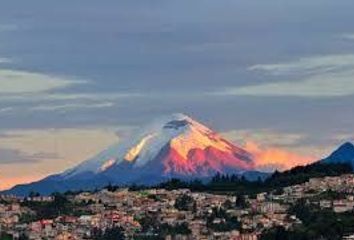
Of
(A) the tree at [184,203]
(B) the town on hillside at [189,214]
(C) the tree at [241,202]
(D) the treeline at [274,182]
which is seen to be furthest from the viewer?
(D) the treeline at [274,182]

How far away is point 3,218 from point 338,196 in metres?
33.7

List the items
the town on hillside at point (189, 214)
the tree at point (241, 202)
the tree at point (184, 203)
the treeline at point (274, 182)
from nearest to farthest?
1. the town on hillside at point (189, 214)
2. the tree at point (241, 202)
3. the tree at point (184, 203)
4. the treeline at point (274, 182)

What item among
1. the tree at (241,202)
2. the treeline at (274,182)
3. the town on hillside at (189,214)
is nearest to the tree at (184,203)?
the town on hillside at (189,214)

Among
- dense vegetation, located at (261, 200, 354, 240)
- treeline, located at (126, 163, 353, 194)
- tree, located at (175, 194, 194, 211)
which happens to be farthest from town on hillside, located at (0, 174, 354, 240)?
treeline, located at (126, 163, 353, 194)

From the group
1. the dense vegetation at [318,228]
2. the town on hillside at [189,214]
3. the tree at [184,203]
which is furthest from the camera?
the tree at [184,203]

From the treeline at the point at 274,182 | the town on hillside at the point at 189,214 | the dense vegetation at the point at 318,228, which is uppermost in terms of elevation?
the treeline at the point at 274,182

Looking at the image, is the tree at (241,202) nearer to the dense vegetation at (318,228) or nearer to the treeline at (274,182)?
the treeline at (274,182)

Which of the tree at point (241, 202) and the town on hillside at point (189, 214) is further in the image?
the tree at point (241, 202)

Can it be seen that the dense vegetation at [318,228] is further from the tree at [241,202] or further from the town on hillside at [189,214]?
the tree at [241,202]

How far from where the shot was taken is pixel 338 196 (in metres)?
153

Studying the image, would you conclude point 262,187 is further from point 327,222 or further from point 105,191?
point 327,222

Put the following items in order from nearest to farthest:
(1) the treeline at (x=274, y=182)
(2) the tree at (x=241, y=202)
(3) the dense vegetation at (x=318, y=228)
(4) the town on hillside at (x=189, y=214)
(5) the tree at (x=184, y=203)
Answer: (3) the dense vegetation at (x=318, y=228)
(4) the town on hillside at (x=189, y=214)
(2) the tree at (x=241, y=202)
(5) the tree at (x=184, y=203)
(1) the treeline at (x=274, y=182)

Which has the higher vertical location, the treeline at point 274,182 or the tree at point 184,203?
the treeline at point 274,182

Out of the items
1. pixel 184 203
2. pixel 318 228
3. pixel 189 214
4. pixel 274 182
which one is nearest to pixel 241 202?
pixel 189 214
